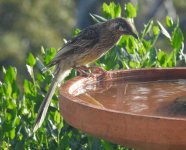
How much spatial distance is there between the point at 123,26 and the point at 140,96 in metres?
1.70

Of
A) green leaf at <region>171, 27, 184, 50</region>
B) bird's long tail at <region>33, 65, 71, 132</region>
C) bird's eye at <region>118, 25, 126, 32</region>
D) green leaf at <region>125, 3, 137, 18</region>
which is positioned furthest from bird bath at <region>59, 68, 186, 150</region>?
bird's eye at <region>118, 25, 126, 32</region>

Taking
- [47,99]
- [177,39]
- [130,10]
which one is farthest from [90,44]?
[47,99]

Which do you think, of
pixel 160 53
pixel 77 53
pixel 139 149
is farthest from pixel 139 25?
pixel 139 149

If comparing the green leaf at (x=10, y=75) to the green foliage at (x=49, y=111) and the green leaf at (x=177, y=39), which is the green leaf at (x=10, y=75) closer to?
the green foliage at (x=49, y=111)

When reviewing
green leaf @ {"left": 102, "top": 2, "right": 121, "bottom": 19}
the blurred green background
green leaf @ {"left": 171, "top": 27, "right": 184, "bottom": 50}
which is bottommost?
the blurred green background

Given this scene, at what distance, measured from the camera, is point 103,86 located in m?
4.77

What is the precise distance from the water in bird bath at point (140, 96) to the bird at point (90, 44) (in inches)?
43.8

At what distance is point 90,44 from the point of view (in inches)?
259

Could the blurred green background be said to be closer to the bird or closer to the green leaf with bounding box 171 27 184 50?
the bird

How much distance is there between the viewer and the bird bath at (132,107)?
3297 millimetres

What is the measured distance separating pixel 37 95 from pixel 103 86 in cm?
Result: 61

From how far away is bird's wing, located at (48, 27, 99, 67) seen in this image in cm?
623

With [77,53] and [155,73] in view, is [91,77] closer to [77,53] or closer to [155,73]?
[155,73]

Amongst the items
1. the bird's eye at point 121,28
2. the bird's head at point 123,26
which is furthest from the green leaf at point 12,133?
the bird's eye at point 121,28
